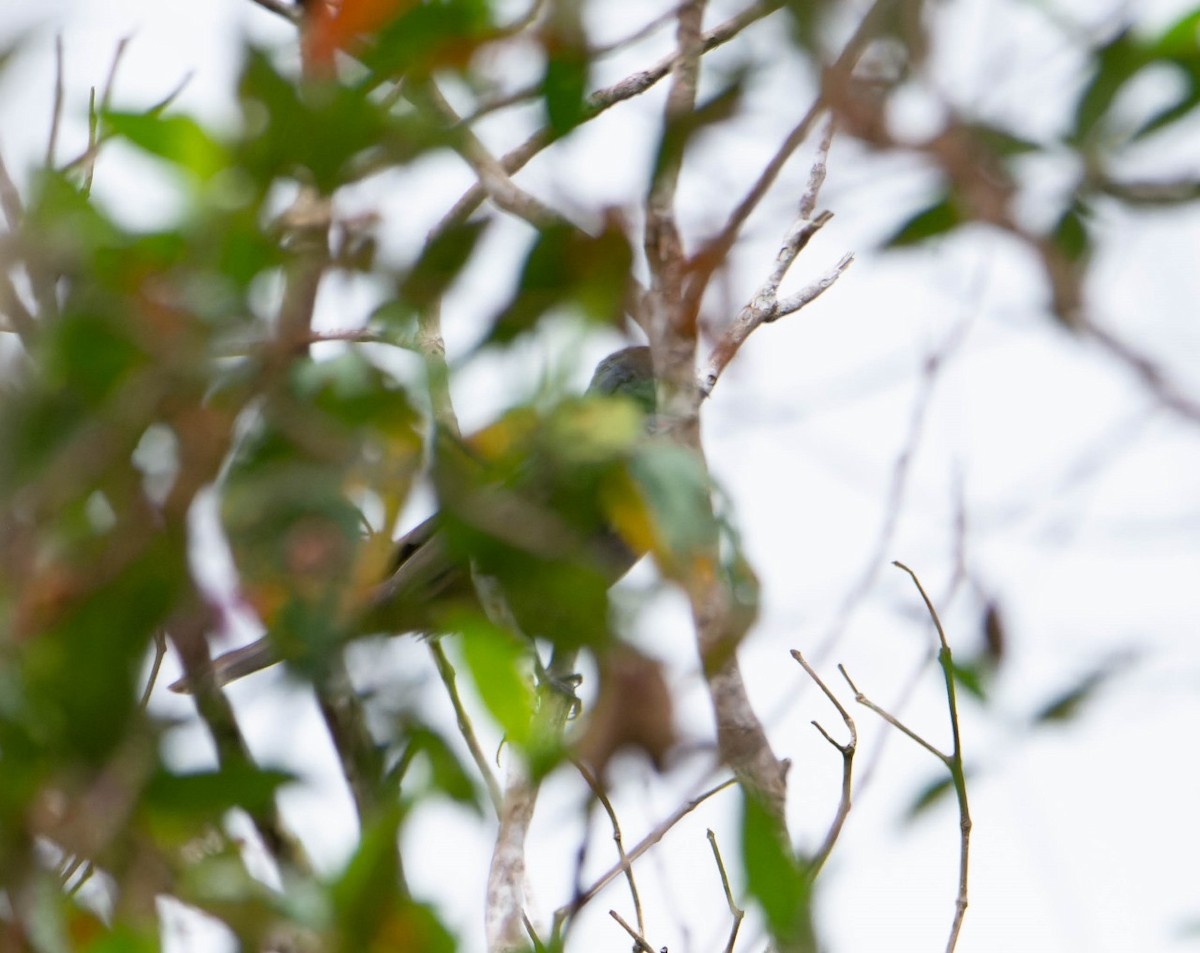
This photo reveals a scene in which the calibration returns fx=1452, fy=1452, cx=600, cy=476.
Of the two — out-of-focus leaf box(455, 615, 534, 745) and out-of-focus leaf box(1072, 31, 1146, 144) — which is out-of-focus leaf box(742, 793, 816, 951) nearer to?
out-of-focus leaf box(455, 615, 534, 745)

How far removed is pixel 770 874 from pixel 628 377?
3.84 meters

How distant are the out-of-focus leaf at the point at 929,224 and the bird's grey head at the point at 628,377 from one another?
318cm

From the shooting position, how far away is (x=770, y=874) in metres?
1.13

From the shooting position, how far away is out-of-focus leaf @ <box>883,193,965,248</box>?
1419 mm

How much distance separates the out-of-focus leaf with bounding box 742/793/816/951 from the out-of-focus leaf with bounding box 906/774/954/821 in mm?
531

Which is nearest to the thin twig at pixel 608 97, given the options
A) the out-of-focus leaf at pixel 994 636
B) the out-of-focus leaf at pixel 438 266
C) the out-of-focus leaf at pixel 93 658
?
the out-of-focus leaf at pixel 438 266

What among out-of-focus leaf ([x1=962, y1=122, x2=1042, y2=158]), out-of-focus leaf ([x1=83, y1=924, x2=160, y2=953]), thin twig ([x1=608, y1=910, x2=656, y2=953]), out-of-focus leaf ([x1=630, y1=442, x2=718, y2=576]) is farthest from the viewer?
thin twig ([x1=608, y1=910, x2=656, y2=953])

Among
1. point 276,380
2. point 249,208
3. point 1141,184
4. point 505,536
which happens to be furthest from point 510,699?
point 1141,184

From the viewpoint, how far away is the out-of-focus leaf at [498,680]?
1.13m

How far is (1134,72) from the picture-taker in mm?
1279

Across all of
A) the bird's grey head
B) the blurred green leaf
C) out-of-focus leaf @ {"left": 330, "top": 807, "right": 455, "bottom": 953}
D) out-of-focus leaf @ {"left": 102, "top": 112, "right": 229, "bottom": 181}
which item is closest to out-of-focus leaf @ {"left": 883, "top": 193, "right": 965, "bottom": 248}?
the blurred green leaf

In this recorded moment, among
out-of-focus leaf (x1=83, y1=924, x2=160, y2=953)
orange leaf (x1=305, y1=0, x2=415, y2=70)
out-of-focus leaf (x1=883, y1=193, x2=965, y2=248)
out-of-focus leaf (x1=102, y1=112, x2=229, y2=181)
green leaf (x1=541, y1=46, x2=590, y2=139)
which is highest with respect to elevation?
out-of-focus leaf (x1=883, y1=193, x2=965, y2=248)

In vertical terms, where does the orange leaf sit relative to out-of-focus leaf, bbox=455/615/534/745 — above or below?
above

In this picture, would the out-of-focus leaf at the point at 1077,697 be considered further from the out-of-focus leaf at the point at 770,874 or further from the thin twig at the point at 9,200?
the thin twig at the point at 9,200
